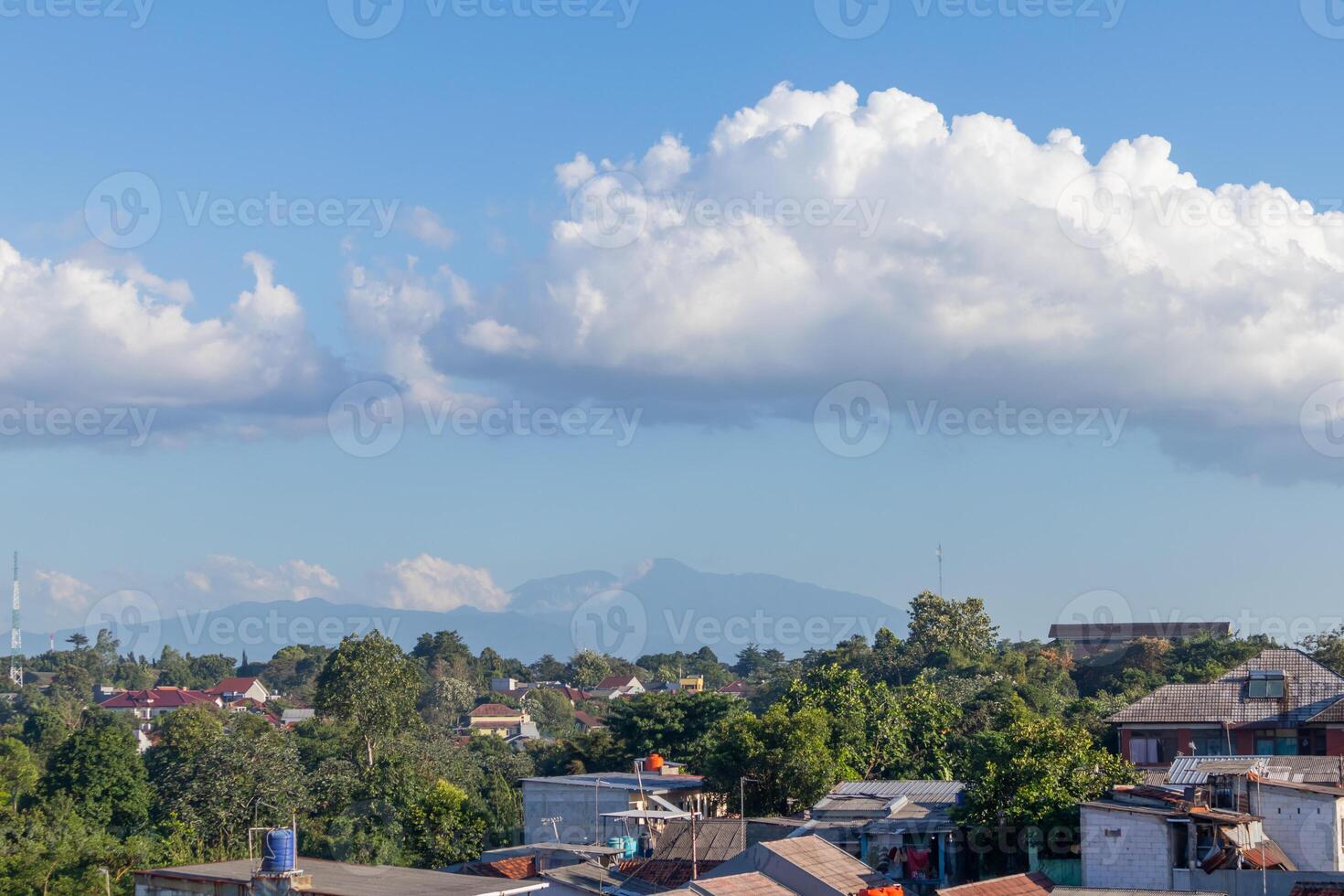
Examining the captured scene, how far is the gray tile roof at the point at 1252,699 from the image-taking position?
3269cm

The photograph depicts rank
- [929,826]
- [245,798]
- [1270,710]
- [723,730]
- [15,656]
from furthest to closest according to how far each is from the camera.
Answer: [15,656] < [245,798] < [723,730] < [1270,710] < [929,826]

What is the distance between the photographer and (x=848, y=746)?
1451 inches

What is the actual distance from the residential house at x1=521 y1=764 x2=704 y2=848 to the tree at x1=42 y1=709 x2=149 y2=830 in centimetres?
1524

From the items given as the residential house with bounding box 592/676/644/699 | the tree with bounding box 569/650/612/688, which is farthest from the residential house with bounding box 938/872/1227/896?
the tree with bounding box 569/650/612/688

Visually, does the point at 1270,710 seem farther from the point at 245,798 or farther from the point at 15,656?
the point at 15,656

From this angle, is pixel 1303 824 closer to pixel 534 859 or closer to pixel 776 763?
pixel 534 859

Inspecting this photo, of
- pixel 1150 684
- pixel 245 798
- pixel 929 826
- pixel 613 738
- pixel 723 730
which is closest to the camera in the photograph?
pixel 929 826

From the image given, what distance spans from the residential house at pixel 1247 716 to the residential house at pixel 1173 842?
11.4 metres

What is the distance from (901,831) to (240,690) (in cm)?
8704

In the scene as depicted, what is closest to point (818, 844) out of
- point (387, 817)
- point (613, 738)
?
point (387, 817)

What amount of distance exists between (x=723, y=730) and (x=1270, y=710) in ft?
44.0

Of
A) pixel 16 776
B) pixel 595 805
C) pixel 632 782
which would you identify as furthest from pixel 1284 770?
pixel 16 776

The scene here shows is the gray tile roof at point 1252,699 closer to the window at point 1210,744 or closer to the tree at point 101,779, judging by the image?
the window at point 1210,744

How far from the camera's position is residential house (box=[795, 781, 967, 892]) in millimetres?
24844
